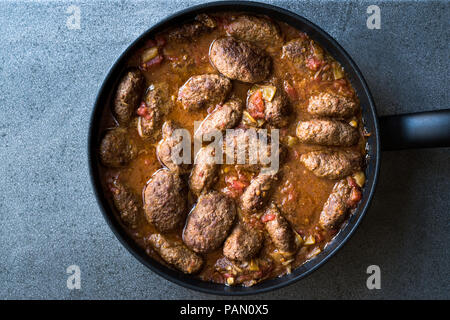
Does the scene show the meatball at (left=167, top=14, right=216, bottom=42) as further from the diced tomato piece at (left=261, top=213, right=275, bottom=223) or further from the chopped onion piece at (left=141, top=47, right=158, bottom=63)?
the diced tomato piece at (left=261, top=213, right=275, bottom=223)

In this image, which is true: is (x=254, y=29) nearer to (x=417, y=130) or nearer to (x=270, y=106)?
(x=270, y=106)

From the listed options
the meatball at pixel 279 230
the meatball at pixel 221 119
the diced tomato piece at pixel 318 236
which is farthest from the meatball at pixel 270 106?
the diced tomato piece at pixel 318 236

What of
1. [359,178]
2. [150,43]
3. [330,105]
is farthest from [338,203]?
[150,43]

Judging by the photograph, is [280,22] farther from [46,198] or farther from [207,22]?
[46,198]

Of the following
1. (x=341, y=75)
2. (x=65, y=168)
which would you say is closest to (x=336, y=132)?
(x=341, y=75)

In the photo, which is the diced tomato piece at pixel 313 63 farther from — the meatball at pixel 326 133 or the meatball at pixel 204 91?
the meatball at pixel 204 91

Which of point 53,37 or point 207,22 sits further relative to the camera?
point 53,37
